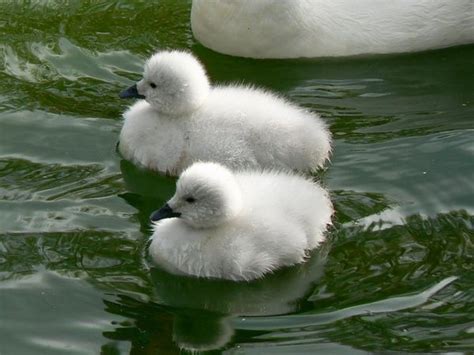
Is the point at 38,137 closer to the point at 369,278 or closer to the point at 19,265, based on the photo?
the point at 19,265

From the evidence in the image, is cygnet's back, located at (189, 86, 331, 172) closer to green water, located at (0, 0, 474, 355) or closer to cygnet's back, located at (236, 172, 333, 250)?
green water, located at (0, 0, 474, 355)

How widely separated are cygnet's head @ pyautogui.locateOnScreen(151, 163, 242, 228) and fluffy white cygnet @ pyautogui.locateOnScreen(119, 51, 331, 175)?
0.54m

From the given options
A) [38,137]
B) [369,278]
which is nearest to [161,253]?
[369,278]

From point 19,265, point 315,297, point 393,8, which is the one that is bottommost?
point 19,265

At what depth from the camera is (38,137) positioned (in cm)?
564

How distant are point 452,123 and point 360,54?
768 mm

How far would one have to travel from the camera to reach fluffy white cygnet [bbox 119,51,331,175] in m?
5.19

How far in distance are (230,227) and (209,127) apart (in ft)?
2.28

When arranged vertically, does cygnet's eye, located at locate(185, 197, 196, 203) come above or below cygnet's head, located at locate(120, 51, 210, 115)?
below

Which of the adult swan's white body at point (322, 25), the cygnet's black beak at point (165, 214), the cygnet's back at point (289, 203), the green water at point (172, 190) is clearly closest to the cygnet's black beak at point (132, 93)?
the green water at point (172, 190)

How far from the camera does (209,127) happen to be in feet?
17.2

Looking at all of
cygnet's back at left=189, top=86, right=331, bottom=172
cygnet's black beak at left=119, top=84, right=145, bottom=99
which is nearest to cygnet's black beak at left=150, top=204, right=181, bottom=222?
cygnet's back at left=189, top=86, right=331, bottom=172

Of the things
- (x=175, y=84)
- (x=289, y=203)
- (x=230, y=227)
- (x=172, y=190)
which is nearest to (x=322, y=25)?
(x=175, y=84)

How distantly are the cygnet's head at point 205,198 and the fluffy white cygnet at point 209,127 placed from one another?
536 mm
